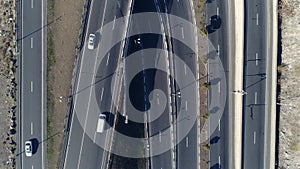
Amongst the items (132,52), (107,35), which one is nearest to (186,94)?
(132,52)

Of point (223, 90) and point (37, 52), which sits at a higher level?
point (37, 52)

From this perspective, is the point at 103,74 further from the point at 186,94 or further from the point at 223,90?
the point at 223,90

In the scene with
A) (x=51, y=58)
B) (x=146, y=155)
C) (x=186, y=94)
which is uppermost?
(x=51, y=58)

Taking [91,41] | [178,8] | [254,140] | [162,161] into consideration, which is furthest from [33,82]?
[254,140]

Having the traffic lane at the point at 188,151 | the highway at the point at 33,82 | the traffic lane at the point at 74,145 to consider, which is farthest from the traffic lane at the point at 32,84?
the traffic lane at the point at 188,151

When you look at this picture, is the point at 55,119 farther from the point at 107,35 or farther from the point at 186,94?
the point at 186,94

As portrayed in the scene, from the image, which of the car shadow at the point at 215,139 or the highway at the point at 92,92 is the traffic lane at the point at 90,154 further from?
the car shadow at the point at 215,139

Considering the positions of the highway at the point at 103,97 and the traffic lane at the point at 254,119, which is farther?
the traffic lane at the point at 254,119

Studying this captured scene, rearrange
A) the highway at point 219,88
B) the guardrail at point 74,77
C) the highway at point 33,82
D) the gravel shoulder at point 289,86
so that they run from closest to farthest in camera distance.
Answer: the gravel shoulder at point 289,86 < the guardrail at point 74,77 < the highway at point 33,82 < the highway at point 219,88
